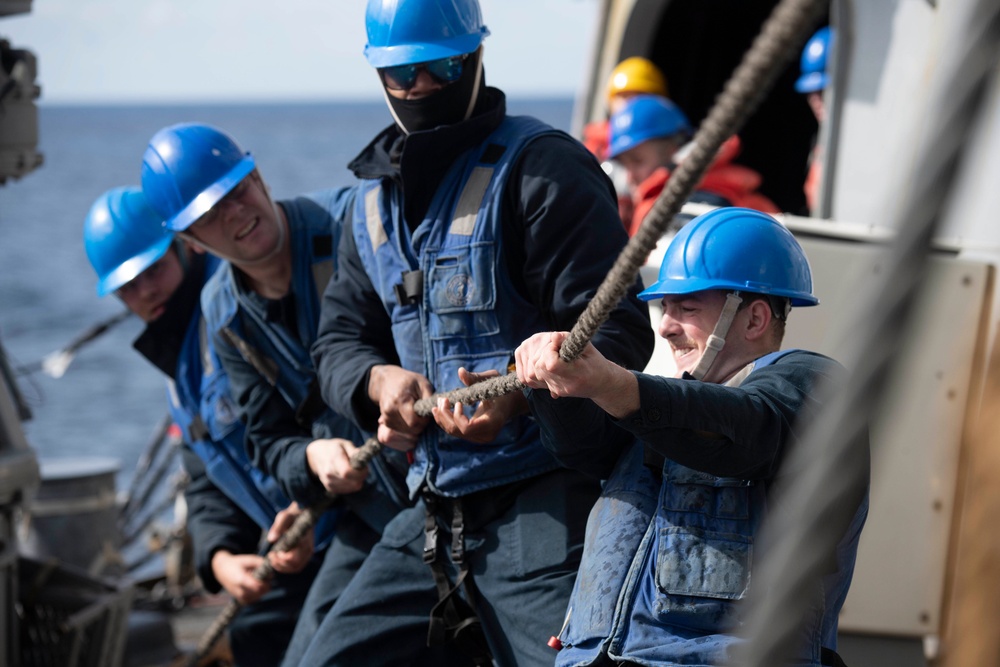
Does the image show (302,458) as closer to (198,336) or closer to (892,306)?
(198,336)

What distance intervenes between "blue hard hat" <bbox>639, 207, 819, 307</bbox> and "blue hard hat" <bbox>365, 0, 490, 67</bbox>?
80 centimetres

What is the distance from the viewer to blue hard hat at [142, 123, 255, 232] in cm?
362

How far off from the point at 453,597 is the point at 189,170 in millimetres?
1727

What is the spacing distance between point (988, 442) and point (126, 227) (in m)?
3.80

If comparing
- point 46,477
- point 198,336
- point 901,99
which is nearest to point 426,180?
point 198,336

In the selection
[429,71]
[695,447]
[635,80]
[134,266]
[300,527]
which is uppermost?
[429,71]

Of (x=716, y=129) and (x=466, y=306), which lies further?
(x=466, y=306)

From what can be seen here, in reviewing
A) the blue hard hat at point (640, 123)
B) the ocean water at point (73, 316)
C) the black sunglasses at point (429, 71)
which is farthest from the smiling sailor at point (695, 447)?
the ocean water at point (73, 316)

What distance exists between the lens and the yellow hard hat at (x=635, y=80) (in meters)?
7.39

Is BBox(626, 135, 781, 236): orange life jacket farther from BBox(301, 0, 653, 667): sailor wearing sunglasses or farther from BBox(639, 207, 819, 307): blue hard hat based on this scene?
BBox(639, 207, 819, 307): blue hard hat

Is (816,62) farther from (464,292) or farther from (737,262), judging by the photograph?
(737,262)

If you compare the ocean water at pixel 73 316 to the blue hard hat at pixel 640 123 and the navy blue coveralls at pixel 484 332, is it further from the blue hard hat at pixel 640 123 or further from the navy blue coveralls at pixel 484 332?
the navy blue coveralls at pixel 484 332

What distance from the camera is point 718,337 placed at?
7.10 ft

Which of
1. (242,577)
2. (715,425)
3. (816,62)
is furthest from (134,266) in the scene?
(816,62)
